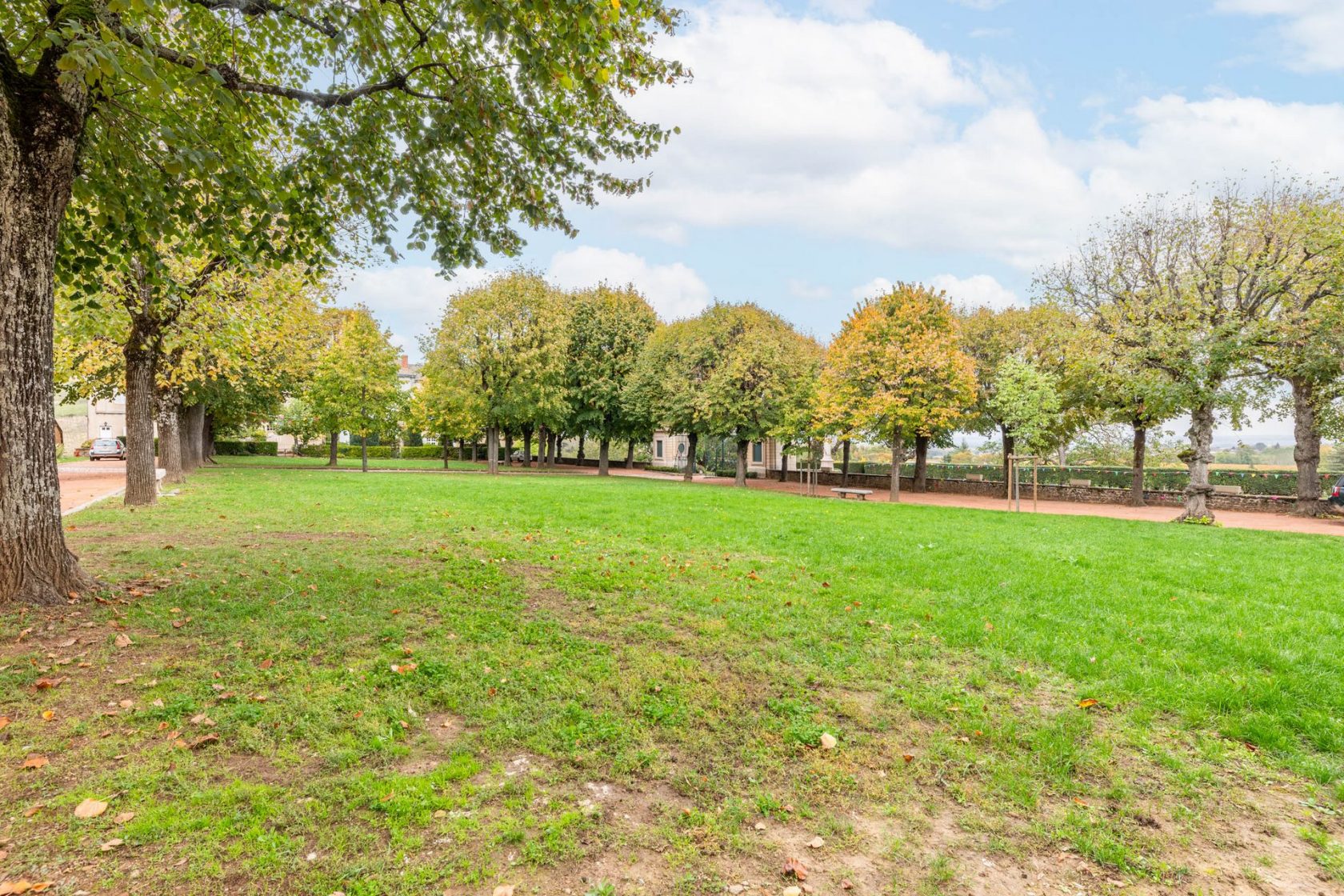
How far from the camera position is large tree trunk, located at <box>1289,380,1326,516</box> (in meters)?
19.3

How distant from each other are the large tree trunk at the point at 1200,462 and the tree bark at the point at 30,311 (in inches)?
864

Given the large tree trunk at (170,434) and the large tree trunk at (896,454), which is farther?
the large tree trunk at (896,454)

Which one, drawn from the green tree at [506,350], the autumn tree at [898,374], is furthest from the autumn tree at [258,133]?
the green tree at [506,350]

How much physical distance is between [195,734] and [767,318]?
92.8 feet

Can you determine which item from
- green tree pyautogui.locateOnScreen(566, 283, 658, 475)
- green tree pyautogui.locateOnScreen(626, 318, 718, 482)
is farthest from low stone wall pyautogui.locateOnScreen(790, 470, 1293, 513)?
green tree pyautogui.locateOnScreen(566, 283, 658, 475)

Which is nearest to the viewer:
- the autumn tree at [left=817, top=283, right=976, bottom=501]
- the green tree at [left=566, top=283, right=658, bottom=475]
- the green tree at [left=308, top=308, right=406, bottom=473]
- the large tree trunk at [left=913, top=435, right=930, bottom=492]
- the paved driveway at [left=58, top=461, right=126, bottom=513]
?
the paved driveway at [left=58, top=461, right=126, bottom=513]

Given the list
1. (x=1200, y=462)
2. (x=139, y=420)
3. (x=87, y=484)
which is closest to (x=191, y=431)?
(x=87, y=484)

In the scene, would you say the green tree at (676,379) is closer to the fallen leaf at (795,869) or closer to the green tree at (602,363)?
the green tree at (602,363)

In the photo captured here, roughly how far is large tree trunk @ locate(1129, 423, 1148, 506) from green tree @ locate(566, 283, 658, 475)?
831 inches

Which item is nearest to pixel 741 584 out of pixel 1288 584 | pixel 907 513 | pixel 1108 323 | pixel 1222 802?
pixel 1222 802

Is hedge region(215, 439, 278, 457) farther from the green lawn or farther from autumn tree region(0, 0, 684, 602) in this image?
the green lawn

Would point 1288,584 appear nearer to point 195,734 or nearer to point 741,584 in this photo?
point 741,584

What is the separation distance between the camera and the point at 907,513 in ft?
47.3

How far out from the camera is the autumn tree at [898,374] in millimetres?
21312
